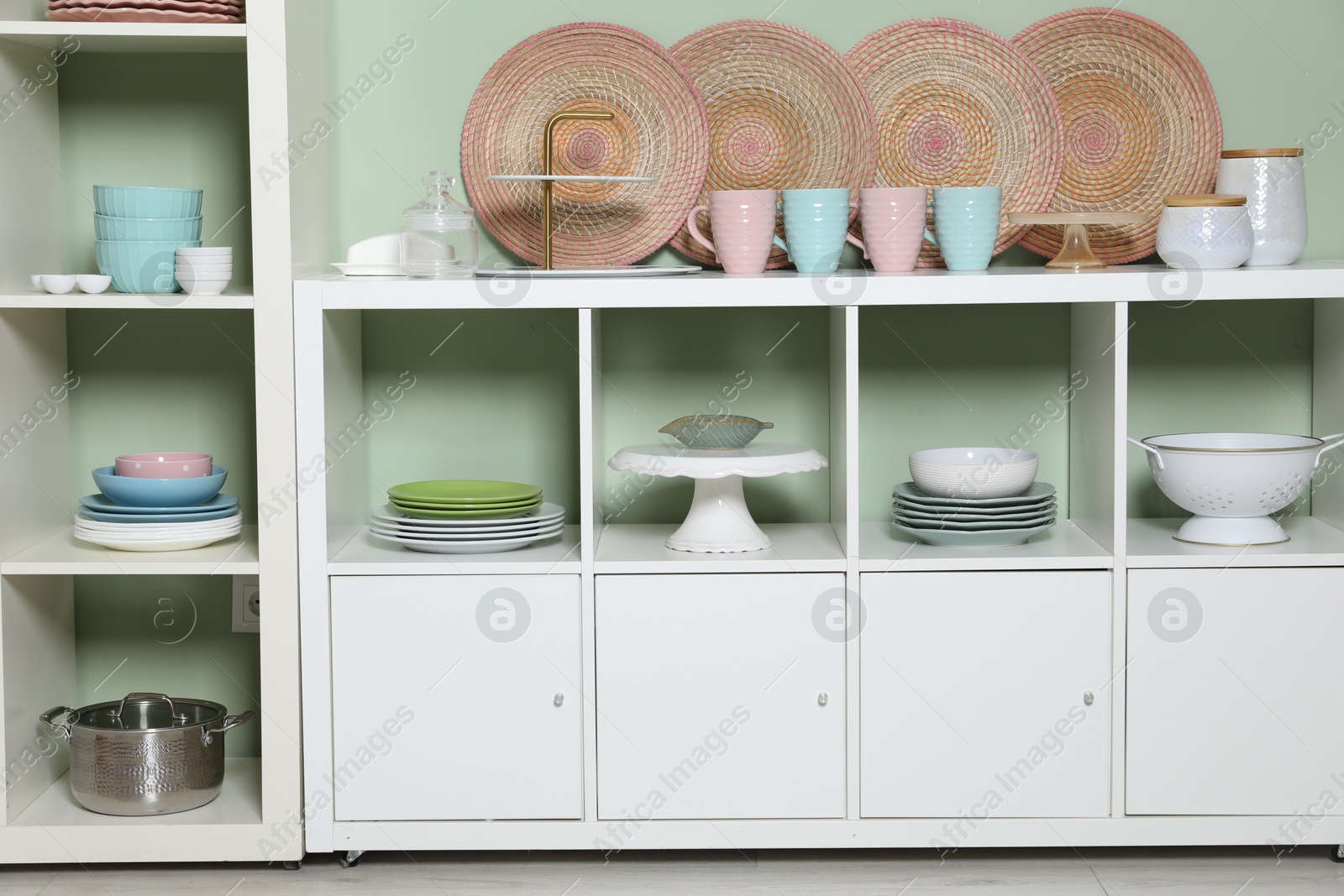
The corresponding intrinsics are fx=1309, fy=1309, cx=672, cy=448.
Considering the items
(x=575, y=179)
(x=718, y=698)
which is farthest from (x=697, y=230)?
(x=718, y=698)

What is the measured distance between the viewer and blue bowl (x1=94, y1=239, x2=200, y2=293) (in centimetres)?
196

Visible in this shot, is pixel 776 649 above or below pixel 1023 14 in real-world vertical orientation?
below

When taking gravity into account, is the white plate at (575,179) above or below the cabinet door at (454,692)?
above

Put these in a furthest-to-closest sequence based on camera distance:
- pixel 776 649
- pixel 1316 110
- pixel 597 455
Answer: pixel 1316 110 → pixel 597 455 → pixel 776 649

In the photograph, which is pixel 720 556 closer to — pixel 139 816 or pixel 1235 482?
pixel 1235 482

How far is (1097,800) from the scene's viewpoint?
77.4 inches

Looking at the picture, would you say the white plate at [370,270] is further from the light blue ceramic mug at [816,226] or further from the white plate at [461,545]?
the light blue ceramic mug at [816,226]

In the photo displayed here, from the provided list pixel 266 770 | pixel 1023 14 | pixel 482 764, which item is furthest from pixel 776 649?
pixel 1023 14

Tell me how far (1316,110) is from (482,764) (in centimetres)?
176

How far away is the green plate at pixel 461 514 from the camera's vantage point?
2.02 metres

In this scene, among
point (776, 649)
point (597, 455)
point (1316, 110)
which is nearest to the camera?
point (776, 649)

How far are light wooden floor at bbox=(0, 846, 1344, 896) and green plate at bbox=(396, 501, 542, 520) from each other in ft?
1.76

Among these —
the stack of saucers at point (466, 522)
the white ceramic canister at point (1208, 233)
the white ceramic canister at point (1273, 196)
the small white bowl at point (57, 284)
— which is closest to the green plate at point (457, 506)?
the stack of saucers at point (466, 522)

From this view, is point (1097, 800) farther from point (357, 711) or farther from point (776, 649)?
point (357, 711)
